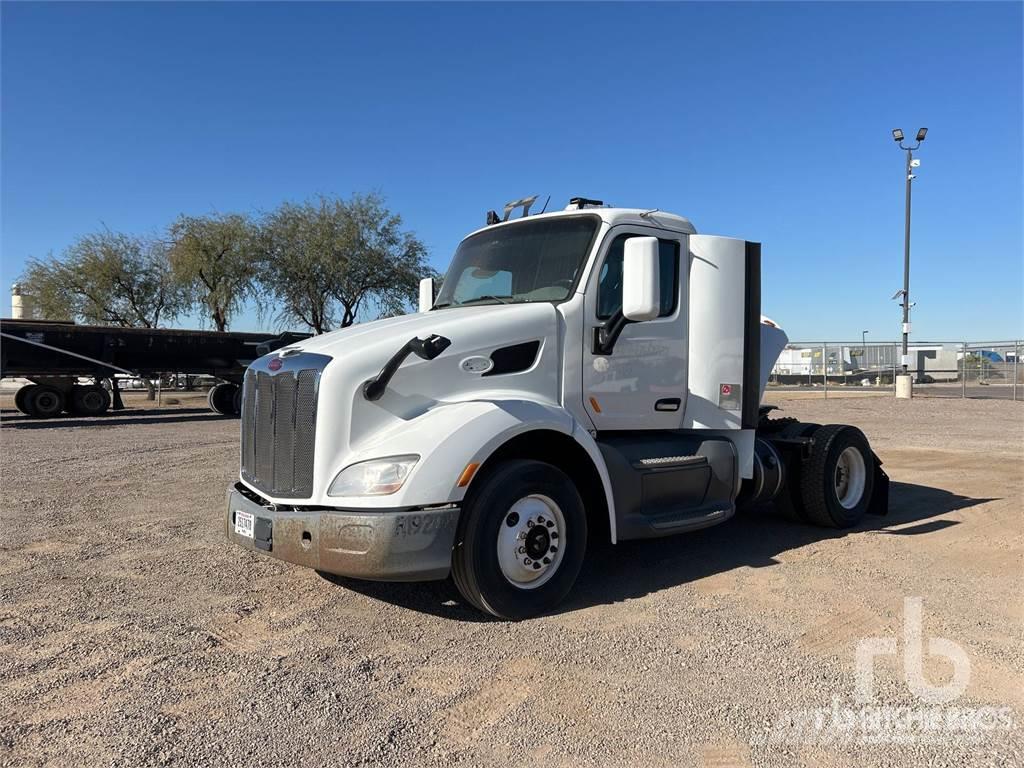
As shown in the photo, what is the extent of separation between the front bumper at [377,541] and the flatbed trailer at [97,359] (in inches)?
566

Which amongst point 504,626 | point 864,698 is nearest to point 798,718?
point 864,698

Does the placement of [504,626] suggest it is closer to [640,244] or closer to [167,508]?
[640,244]

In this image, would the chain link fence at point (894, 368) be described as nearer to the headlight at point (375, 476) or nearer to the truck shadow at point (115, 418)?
the truck shadow at point (115, 418)

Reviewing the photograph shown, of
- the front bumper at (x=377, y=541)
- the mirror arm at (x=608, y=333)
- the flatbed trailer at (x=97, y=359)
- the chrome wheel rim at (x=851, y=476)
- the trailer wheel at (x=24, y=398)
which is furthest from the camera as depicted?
the trailer wheel at (x=24, y=398)

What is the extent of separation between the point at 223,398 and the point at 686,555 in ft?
58.7

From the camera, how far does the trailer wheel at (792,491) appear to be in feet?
22.5

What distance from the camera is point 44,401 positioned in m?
19.3

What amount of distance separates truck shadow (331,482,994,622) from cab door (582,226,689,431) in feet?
3.44

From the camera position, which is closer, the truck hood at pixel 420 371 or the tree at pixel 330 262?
the truck hood at pixel 420 371

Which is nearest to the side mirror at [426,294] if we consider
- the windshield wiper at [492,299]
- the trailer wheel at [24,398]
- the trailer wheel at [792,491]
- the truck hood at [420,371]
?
the windshield wiper at [492,299]

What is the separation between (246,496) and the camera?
499cm

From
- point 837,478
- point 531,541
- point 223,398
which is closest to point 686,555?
point 531,541

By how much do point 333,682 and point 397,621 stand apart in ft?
2.88

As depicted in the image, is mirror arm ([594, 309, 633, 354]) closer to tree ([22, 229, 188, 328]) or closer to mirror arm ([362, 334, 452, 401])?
mirror arm ([362, 334, 452, 401])
